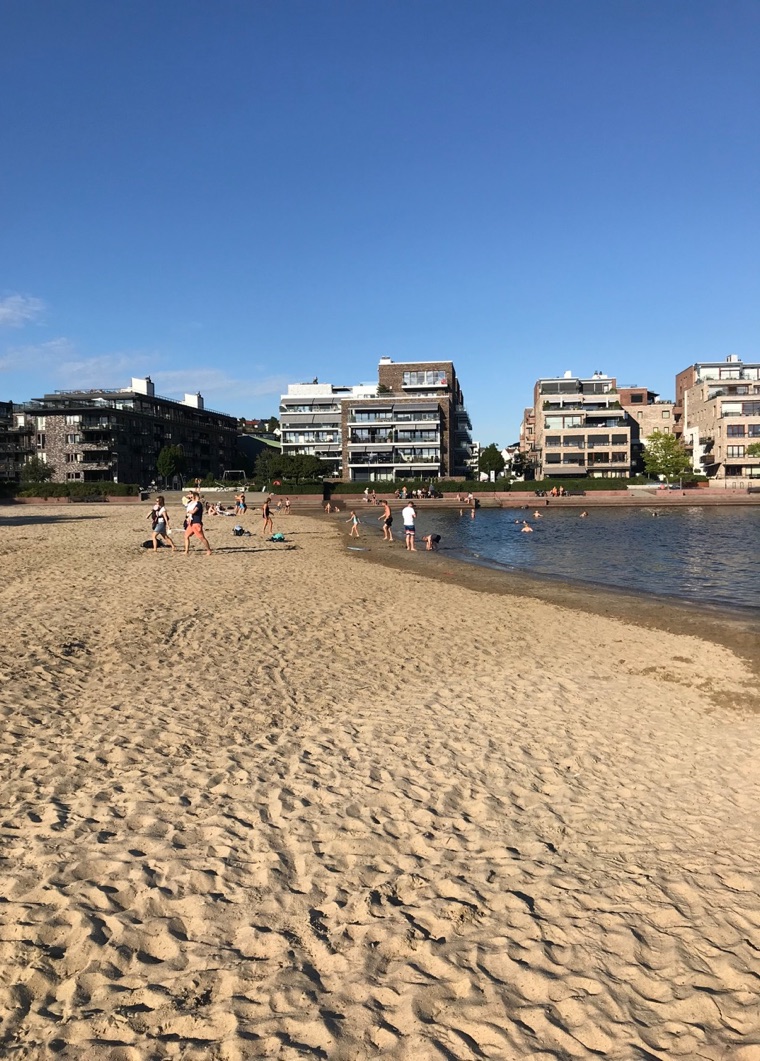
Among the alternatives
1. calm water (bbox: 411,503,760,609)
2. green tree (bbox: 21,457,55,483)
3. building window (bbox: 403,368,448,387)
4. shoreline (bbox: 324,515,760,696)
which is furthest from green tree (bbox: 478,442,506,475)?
shoreline (bbox: 324,515,760,696)

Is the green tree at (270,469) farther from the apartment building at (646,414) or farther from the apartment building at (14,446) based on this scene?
the apartment building at (646,414)

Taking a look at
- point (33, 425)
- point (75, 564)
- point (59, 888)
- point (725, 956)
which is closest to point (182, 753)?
point (59, 888)

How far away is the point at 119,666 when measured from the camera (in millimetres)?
9695

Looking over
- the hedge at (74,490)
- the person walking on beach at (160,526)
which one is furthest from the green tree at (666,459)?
the person walking on beach at (160,526)

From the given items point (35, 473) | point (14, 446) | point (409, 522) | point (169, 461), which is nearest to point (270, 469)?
point (169, 461)

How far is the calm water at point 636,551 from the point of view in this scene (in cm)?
2120

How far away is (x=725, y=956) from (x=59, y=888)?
→ 440 cm

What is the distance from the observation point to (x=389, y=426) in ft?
370

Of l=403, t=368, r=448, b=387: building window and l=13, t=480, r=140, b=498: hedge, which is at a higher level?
l=403, t=368, r=448, b=387: building window

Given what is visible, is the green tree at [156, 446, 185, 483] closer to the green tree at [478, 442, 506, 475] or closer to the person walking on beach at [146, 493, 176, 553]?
the green tree at [478, 442, 506, 475]

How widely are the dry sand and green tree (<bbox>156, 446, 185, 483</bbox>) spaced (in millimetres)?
99614

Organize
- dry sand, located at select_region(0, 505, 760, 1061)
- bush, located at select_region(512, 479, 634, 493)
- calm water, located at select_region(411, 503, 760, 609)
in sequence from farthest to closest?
bush, located at select_region(512, 479, 634, 493) < calm water, located at select_region(411, 503, 760, 609) < dry sand, located at select_region(0, 505, 760, 1061)

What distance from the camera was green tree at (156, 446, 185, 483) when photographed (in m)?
105

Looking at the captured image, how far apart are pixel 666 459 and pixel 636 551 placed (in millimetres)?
71393
